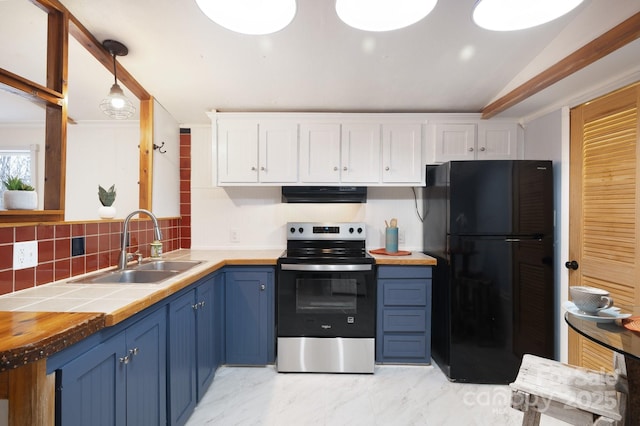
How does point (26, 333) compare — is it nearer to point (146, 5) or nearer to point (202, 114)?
point (146, 5)

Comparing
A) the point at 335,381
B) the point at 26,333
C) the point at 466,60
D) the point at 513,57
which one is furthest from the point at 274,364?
the point at 513,57

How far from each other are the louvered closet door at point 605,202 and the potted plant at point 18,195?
10.6 ft

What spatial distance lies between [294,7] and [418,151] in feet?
5.10

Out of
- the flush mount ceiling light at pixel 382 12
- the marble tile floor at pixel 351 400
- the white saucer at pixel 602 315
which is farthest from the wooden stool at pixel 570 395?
the flush mount ceiling light at pixel 382 12

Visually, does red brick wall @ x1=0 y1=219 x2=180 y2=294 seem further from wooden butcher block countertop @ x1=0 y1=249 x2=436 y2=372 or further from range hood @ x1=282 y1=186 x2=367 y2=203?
range hood @ x1=282 y1=186 x2=367 y2=203

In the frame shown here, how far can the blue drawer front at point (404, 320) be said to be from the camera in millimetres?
2342

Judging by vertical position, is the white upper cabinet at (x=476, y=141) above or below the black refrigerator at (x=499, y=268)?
above

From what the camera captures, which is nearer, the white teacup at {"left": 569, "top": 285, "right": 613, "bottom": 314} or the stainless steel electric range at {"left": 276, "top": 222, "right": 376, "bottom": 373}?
the white teacup at {"left": 569, "top": 285, "right": 613, "bottom": 314}

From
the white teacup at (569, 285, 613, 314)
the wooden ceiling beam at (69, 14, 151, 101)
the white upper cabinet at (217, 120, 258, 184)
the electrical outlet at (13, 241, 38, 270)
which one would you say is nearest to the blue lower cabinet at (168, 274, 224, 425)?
the electrical outlet at (13, 241, 38, 270)

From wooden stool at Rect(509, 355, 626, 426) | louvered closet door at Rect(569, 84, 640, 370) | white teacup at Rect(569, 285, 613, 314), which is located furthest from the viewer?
louvered closet door at Rect(569, 84, 640, 370)

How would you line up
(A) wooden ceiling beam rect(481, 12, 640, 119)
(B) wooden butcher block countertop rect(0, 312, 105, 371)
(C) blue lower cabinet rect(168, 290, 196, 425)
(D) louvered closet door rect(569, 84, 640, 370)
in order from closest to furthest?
(B) wooden butcher block countertop rect(0, 312, 105, 371) → (A) wooden ceiling beam rect(481, 12, 640, 119) → (C) blue lower cabinet rect(168, 290, 196, 425) → (D) louvered closet door rect(569, 84, 640, 370)

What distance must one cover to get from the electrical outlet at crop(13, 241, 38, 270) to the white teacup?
2457 mm

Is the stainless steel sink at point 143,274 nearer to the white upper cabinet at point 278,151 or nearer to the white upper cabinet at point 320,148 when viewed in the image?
the white upper cabinet at point 320,148

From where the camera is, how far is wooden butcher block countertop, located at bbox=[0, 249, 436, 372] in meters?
0.78
